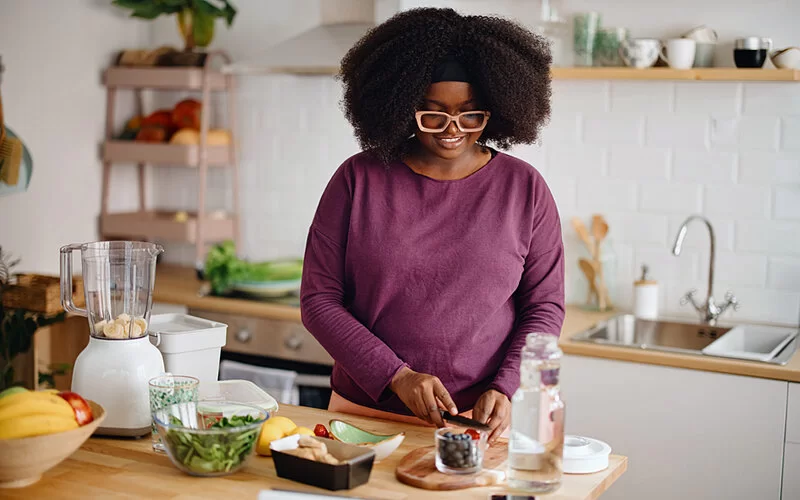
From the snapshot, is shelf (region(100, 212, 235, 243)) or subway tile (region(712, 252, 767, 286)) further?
shelf (region(100, 212, 235, 243))

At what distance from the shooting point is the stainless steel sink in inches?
128

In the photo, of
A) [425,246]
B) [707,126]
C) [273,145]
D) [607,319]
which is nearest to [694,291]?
[607,319]

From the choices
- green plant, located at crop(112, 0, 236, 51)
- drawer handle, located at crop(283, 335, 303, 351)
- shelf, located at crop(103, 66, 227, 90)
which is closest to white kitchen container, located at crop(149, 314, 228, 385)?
drawer handle, located at crop(283, 335, 303, 351)

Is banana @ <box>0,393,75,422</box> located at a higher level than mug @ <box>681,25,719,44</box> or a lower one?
lower

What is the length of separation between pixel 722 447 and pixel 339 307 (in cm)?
136

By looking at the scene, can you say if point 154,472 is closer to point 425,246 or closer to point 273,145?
point 425,246

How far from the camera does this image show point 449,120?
6.77ft

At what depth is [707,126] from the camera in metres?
3.33

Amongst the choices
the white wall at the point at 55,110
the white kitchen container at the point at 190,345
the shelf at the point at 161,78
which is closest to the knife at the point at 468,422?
the white kitchen container at the point at 190,345

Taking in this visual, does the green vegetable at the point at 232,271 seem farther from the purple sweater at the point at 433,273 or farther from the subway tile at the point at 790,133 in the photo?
the subway tile at the point at 790,133

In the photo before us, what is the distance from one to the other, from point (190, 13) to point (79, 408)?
2694 mm

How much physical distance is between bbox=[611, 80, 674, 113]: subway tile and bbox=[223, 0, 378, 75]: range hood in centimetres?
89

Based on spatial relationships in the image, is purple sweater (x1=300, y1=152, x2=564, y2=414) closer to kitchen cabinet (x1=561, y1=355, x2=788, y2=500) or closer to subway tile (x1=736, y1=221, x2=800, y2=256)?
kitchen cabinet (x1=561, y1=355, x2=788, y2=500)

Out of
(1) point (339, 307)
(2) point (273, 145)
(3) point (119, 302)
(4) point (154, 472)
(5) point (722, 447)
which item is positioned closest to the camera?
(4) point (154, 472)
